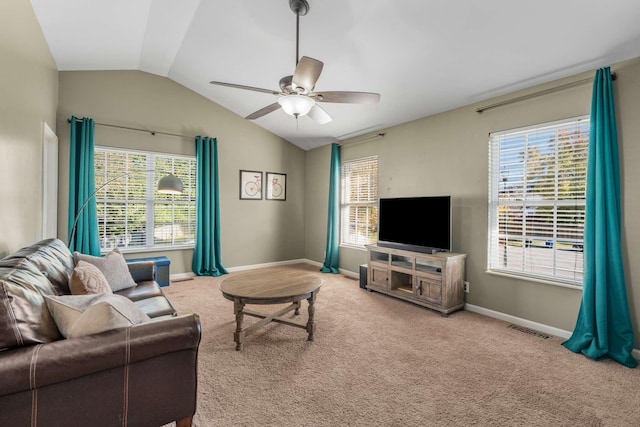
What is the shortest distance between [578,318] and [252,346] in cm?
294

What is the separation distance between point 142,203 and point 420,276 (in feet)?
14.3

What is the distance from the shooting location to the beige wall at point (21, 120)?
2.16 meters

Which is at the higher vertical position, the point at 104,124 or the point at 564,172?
the point at 104,124

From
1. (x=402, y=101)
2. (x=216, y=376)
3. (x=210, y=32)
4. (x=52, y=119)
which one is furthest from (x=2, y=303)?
(x=402, y=101)

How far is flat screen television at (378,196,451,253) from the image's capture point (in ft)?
11.9

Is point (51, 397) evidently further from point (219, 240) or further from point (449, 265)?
point (219, 240)

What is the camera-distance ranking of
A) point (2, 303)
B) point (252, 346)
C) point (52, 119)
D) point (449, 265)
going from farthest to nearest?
point (52, 119) → point (449, 265) → point (252, 346) → point (2, 303)

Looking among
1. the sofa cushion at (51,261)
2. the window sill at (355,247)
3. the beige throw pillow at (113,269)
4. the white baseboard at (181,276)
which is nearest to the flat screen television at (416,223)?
the window sill at (355,247)

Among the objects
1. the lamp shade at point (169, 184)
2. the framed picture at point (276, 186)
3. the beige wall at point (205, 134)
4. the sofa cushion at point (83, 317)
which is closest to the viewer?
the sofa cushion at point (83, 317)

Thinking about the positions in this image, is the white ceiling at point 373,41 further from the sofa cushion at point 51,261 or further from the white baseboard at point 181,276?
the white baseboard at point 181,276

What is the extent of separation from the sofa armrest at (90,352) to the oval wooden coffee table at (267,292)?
108cm

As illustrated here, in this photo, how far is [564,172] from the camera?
9.68 ft

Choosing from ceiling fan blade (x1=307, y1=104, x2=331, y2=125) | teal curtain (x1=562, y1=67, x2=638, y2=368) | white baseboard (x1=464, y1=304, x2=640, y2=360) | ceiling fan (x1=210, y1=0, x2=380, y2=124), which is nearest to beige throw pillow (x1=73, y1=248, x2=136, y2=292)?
ceiling fan (x1=210, y1=0, x2=380, y2=124)

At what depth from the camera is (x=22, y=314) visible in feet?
3.95
